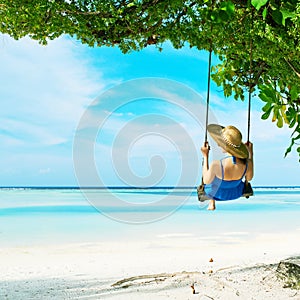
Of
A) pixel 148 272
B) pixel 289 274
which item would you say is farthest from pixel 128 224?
pixel 289 274

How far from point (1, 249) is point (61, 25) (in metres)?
9.58

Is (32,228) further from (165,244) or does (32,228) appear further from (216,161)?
(216,161)

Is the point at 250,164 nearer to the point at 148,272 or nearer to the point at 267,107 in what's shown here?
the point at 267,107

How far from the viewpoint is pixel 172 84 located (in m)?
5.55

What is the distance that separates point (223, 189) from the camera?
4.64 metres

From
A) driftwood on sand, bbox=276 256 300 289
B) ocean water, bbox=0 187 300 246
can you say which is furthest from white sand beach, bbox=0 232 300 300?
ocean water, bbox=0 187 300 246

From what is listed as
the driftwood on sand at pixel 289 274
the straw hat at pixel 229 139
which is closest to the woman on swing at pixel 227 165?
the straw hat at pixel 229 139

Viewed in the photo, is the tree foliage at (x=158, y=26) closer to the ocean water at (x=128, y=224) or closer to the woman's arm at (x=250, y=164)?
the woman's arm at (x=250, y=164)

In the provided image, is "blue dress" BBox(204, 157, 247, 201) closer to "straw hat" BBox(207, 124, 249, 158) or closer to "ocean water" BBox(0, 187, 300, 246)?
"straw hat" BBox(207, 124, 249, 158)

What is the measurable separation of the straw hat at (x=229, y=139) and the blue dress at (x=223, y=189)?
23 centimetres

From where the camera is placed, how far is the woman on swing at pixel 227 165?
4508 mm

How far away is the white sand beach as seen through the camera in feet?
22.1

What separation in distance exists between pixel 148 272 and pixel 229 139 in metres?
5.18

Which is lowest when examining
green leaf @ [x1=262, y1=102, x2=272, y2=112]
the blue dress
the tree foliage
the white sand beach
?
the white sand beach
